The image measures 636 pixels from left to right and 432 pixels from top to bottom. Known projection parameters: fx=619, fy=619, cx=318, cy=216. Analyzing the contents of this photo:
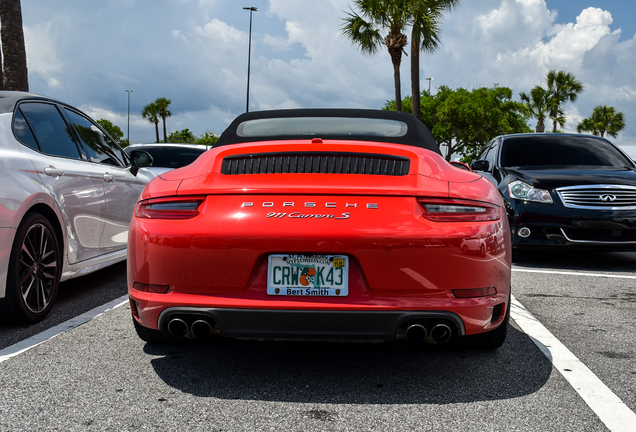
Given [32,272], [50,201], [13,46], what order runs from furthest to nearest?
[13,46], [50,201], [32,272]

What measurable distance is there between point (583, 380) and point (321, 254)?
4.94 ft

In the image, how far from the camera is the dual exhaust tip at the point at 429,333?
9.14 feet

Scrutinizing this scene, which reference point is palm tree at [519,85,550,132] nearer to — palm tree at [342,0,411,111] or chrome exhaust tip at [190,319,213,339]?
palm tree at [342,0,411,111]

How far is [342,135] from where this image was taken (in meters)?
3.84

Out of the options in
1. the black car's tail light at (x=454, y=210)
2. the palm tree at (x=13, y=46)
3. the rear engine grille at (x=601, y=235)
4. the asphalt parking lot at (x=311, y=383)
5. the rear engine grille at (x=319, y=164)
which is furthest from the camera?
the palm tree at (x=13, y=46)

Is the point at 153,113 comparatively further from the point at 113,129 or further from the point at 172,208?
the point at 172,208

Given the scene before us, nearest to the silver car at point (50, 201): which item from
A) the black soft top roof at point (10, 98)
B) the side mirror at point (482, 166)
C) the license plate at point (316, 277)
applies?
the black soft top roof at point (10, 98)

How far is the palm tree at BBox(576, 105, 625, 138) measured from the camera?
212 ft

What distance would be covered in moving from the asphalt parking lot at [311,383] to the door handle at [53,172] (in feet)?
3.35

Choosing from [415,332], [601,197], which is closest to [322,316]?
[415,332]

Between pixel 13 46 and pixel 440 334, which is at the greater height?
pixel 13 46

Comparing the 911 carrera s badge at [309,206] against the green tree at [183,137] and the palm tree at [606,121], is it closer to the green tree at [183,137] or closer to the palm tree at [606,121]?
the palm tree at [606,121]

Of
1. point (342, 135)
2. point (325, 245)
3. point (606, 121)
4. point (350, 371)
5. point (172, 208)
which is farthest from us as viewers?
point (606, 121)

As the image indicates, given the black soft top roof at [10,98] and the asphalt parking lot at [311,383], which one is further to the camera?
the black soft top roof at [10,98]
